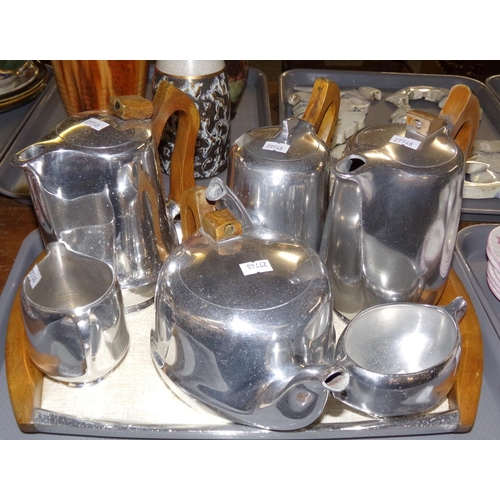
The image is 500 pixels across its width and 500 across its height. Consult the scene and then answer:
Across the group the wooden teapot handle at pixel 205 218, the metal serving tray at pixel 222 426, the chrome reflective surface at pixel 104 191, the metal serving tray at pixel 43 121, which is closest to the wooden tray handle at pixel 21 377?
the metal serving tray at pixel 222 426

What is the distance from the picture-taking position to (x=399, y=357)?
23.8 inches

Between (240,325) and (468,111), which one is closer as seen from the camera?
(240,325)

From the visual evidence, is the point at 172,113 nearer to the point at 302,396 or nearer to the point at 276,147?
the point at 276,147

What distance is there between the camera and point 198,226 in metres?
0.64

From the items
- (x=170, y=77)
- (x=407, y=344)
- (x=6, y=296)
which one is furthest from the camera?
(x=170, y=77)

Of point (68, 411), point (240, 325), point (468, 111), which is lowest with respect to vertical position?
point (68, 411)

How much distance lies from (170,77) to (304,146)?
306mm

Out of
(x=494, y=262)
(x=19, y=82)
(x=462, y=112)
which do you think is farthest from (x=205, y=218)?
(x=19, y=82)

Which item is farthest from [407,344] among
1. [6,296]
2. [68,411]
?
[6,296]

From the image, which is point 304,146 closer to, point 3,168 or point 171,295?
point 171,295

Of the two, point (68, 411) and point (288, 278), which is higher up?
point (288, 278)

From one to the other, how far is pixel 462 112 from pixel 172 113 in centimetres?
32

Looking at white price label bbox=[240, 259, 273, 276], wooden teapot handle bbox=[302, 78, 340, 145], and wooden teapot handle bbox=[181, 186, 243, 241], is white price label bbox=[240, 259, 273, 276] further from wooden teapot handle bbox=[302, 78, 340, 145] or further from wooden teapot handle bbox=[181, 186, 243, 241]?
wooden teapot handle bbox=[302, 78, 340, 145]

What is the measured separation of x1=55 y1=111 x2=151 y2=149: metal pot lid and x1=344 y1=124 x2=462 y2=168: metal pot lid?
0.22 m
